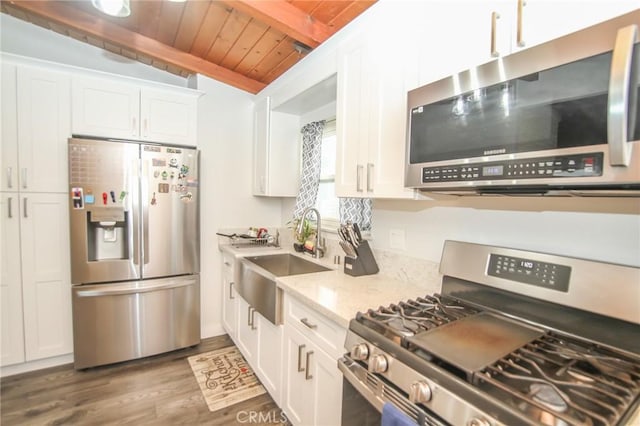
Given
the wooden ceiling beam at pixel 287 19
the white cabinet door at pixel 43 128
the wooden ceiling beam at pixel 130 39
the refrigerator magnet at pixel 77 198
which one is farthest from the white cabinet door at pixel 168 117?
the wooden ceiling beam at pixel 287 19

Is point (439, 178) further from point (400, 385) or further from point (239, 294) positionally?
point (239, 294)

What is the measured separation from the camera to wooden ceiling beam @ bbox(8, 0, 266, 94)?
2090mm

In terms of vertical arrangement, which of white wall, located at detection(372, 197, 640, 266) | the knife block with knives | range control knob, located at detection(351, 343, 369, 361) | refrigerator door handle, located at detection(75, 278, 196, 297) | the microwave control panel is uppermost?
the microwave control panel

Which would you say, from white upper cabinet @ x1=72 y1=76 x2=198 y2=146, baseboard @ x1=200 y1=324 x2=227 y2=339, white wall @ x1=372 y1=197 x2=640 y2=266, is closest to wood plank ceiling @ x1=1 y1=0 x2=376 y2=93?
white upper cabinet @ x1=72 y1=76 x2=198 y2=146

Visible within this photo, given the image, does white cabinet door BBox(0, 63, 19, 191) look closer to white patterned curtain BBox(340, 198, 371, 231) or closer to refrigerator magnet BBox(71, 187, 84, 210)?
refrigerator magnet BBox(71, 187, 84, 210)

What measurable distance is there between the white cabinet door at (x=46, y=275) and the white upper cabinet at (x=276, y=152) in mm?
1569

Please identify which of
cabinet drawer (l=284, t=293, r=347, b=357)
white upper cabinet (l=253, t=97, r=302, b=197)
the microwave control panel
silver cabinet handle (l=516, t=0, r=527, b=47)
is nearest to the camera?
the microwave control panel

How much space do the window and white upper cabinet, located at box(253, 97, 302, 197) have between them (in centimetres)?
30

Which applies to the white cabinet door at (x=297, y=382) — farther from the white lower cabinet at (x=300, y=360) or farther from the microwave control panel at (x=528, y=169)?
the microwave control panel at (x=528, y=169)

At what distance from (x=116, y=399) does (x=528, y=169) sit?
2659mm

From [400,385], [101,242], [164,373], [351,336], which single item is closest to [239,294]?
[164,373]

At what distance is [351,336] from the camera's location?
1.10 m

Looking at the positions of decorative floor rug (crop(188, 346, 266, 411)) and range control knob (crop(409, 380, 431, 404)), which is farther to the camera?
decorative floor rug (crop(188, 346, 266, 411))

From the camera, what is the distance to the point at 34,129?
217cm
